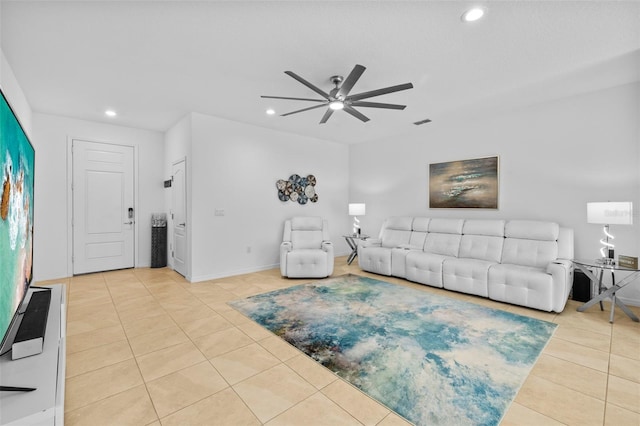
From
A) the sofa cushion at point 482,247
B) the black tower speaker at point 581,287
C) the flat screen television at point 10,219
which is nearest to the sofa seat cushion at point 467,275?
Result: the sofa cushion at point 482,247

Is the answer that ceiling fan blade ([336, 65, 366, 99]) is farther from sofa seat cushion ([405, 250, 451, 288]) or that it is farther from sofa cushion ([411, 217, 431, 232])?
sofa cushion ([411, 217, 431, 232])

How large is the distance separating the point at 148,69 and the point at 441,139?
4450 mm

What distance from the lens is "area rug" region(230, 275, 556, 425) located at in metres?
1.76

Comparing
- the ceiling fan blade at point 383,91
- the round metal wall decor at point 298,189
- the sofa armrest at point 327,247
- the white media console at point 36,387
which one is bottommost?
the white media console at point 36,387

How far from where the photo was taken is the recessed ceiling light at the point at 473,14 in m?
2.03

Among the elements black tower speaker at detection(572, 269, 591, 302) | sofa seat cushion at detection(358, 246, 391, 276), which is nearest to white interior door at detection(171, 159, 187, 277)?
sofa seat cushion at detection(358, 246, 391, 276)

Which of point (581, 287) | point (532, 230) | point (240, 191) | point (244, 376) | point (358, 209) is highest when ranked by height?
point (240, 191)

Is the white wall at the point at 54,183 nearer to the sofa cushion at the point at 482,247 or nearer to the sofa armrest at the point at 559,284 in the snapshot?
the sofa cushion at the point at 482,247

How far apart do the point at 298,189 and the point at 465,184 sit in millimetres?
3016

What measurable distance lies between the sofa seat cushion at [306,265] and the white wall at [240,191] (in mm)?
882

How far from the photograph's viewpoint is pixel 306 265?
14.8 feet

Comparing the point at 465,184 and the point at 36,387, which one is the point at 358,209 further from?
the point at 36,387

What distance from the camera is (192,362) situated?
84.4 inches

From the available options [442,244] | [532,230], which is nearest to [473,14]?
[532,230]
